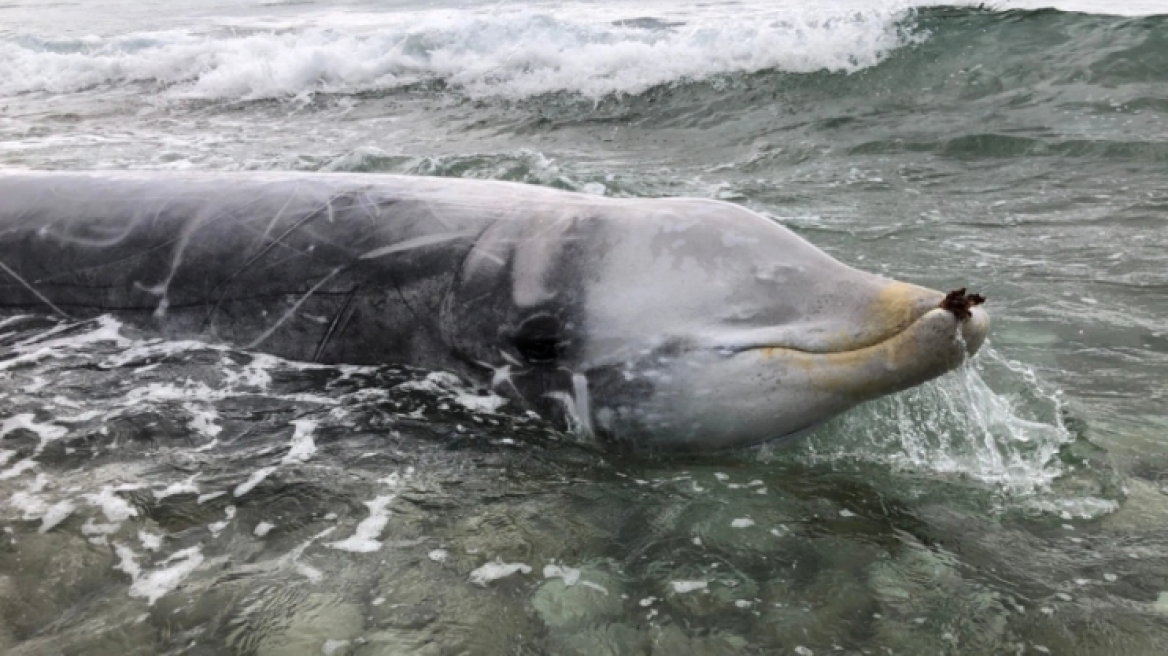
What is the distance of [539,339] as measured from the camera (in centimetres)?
425

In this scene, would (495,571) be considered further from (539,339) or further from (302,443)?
(302,443)

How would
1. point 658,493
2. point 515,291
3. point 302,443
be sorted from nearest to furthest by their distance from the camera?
point 658,493 < point 515,291 < point 302,443

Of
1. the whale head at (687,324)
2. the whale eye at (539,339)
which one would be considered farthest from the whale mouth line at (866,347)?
the whale eye at (539,339)

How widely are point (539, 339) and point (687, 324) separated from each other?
2.31 ft

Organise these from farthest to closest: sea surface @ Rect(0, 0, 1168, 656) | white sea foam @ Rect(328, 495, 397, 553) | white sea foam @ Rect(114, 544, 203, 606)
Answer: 1. white sea foam @ Rect(328, 495, 397, 553)
2. white sea foam @ Rect(114, 544, 203, 606)
3. sea surface @ Rect(0, 0, 1168, 656)

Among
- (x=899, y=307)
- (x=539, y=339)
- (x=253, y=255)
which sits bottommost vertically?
(x=539, y=339)

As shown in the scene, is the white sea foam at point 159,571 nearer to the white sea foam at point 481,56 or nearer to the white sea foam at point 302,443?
the white sea foam at point 302,443

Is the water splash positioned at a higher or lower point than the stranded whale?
lower

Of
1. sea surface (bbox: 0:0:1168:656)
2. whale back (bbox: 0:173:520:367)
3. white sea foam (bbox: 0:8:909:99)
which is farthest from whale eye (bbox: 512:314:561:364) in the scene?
white sea foam (bbox: 0:8:909:99)

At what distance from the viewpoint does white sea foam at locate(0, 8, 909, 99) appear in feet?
47.3

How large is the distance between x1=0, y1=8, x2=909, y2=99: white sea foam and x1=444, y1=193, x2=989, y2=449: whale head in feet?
33.6

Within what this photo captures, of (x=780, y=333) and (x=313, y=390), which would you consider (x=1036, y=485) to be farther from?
(x=313, y=390)

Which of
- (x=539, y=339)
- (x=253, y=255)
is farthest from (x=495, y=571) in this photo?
(x=253, y=255)

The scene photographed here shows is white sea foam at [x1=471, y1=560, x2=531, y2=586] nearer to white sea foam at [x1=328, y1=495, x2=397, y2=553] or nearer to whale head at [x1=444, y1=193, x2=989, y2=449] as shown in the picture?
white sea foam at [x1=328, y1=495, x2=397, y2=553]
